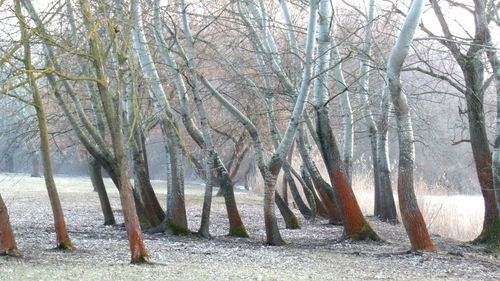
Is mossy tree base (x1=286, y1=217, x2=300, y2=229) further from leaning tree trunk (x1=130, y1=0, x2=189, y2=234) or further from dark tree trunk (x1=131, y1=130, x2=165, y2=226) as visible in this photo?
leaning tree trunk (x1=130, y1=0, x2=189, y2=234)

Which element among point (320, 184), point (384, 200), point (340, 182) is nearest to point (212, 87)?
point (340, 182)

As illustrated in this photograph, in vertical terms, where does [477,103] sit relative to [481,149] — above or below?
above

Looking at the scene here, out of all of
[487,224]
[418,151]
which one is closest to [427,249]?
[487,224]

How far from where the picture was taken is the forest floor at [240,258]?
10.5 meters

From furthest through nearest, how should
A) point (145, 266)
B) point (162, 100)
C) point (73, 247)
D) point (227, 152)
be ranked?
point (227, 152) → point (162, 100) → point (73, 247) → point (145, 266)

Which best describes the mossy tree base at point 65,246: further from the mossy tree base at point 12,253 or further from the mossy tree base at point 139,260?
the mossy tree base at point 139,260

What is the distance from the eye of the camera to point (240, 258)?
44.1 ft

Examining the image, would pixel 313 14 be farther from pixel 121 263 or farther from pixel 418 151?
pixel 418 151

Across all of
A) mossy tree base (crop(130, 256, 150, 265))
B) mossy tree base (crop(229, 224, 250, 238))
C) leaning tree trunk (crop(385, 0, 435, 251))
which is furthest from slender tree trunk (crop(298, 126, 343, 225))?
mossy tree base (crop(130, 256, 150, 265))

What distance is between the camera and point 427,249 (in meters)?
14.2

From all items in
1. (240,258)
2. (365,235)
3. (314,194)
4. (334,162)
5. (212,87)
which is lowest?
(240,258)

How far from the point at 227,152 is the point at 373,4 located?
19965 millimetres

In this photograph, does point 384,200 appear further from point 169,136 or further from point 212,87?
point 169,136

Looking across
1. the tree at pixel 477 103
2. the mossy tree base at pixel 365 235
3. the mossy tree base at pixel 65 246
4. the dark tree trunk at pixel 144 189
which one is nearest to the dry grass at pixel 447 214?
the tree at pixel 477 103
